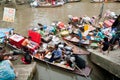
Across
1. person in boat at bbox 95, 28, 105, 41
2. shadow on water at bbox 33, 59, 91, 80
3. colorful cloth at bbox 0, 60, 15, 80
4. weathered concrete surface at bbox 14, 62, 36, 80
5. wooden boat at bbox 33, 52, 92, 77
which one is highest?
person in boat at bbox 95, 28, 105, 41

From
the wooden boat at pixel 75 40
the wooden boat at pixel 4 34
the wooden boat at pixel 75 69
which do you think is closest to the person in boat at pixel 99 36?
the wooden boat at pixel 75 40

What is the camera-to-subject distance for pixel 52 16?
12641 millimetres

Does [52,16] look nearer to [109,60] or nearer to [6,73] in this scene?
[109,60]

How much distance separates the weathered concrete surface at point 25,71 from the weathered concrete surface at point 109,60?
2106 mm

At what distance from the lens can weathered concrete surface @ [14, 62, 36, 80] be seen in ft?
22.2

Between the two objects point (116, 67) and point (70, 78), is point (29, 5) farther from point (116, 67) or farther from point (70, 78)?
point (116, 67)

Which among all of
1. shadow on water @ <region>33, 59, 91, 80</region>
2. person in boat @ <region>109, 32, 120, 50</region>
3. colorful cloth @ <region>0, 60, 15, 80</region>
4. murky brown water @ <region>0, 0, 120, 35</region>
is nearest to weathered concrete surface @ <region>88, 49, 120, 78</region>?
person in boat @ <region>109, 32, 120, 50</region>

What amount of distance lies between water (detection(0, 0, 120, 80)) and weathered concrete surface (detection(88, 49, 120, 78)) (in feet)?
1.74

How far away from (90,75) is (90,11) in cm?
640

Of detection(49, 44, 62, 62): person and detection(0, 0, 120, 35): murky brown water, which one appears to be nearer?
detection(49, 44, 62, 62): person

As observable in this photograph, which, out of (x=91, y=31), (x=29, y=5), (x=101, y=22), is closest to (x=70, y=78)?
(x=91, y=31)

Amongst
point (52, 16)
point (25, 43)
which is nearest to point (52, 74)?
point (25, 43)

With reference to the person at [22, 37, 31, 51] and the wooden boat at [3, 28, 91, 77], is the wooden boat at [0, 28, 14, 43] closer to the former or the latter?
the wooden boat at [3, 28, 91, 77]

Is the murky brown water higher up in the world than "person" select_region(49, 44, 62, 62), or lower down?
higher up
